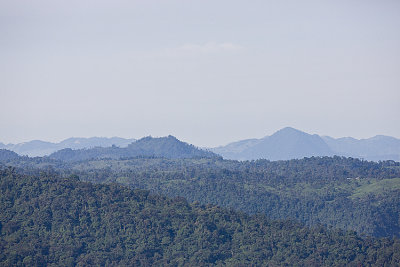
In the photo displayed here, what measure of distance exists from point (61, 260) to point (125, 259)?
704 cm

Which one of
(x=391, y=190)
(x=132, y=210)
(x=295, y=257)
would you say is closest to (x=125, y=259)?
(x=132, y=210)

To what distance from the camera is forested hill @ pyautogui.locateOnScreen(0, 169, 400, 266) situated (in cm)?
6850

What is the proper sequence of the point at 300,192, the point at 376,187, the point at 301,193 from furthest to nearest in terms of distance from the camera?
the point at 300,192 → the point at 301,193 → the point at 376,187

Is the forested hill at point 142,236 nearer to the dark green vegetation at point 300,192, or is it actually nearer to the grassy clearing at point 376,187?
the dark green vegetation at point 300,192

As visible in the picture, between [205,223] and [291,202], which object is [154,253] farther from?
[291,202]

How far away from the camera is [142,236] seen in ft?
239

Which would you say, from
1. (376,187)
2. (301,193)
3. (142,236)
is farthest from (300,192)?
(142,236)

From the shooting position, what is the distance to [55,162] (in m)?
192

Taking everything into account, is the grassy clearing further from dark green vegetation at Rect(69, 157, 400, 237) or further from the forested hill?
the forested hill

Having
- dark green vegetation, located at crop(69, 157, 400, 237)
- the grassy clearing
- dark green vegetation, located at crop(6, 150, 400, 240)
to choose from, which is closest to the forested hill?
dark green vegetation, located at crop(6, 150, 400, 240)

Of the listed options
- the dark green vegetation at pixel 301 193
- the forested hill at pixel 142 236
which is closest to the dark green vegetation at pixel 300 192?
the dark green vegetation at pixel 301 193

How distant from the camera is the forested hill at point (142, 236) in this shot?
6850 cm

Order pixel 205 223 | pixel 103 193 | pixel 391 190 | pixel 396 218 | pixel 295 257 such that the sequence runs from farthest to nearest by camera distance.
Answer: pixel 391 190 → pixel 396 218 → pixel 103 193 → pixel 205 223 → pixel 295 257

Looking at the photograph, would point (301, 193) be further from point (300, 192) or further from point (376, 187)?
point (376, 187)
